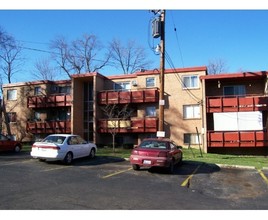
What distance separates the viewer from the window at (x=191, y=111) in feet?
91.1

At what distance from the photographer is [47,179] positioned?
11.4 m

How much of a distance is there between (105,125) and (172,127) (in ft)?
19.9

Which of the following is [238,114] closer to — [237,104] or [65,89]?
[237,104]

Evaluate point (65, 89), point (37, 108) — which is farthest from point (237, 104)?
point (37, 108)

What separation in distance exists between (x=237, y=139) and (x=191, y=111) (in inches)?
193

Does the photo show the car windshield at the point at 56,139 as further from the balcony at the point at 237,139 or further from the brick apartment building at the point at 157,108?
the balcony at the point at 237,139

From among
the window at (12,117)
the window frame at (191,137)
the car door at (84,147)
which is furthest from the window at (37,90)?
the car door at (84,147)

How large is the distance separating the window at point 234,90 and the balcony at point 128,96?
5970 millimetres

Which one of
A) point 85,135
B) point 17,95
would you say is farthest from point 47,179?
point 17,95

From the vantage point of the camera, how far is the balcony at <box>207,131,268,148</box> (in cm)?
2438

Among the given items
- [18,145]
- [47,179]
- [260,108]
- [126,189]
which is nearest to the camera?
[126,189]

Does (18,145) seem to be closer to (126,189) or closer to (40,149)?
(40,149)

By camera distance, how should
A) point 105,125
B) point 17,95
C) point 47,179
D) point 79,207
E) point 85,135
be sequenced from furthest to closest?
point 17,95, point 85,135, point 105,125, point 47,179, point 79,207

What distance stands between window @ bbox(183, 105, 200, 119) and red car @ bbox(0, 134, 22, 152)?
552 inches
